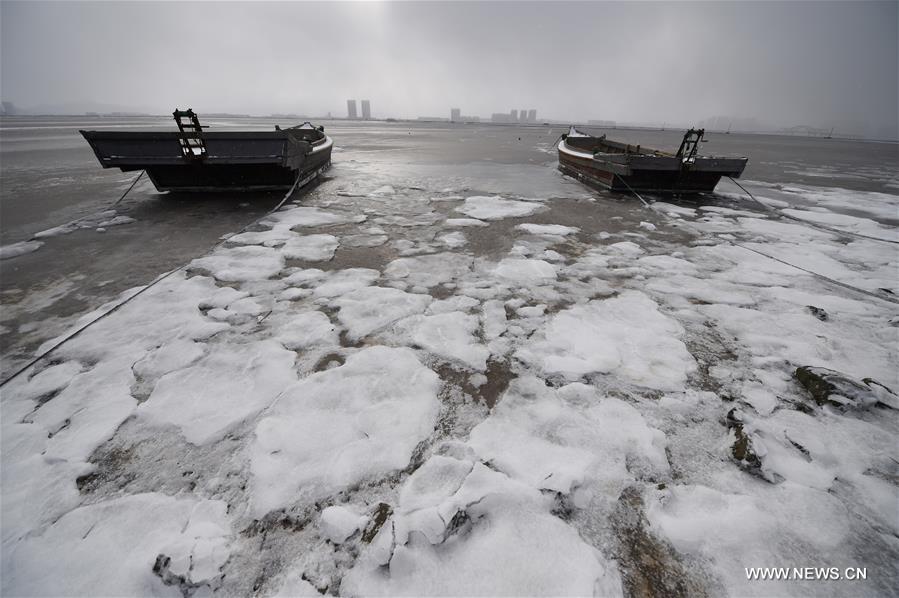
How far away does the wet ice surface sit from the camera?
129 centimetres

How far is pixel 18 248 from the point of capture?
12.9ft

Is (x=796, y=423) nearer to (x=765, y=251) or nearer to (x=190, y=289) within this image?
(x=765, y=251)

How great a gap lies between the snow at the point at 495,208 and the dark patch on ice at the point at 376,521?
4.56 metres

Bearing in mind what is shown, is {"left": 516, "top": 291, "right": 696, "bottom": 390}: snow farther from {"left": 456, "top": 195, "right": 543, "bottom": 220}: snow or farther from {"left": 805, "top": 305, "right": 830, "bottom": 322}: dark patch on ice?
{"left": 456, "top": 195, "right": 543, "bottom": 220}: snow

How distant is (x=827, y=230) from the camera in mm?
5234

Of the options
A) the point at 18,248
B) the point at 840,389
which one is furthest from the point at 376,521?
the point at 18,248

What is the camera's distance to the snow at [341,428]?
5.10 feet

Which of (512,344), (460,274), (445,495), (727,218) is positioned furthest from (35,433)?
(727,218)

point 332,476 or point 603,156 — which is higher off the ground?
point 603,156

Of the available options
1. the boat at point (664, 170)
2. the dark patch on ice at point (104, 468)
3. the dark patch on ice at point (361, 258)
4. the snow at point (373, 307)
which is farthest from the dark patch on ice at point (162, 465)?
the boat at point (664, 170)

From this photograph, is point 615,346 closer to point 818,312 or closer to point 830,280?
point 818,312

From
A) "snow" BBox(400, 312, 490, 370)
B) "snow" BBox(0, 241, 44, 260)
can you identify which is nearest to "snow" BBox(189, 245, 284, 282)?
"snow" BBox(400, 312, 490, 370)

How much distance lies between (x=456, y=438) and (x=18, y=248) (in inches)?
223

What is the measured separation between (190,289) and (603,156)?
767cm
